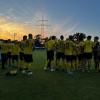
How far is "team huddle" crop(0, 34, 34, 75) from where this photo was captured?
22734 mm

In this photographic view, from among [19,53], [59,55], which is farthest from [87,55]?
[19,53]

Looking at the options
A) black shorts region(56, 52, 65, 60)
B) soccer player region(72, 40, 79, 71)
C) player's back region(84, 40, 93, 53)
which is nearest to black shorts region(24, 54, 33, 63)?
black shorts region(56, 52, 65, 60)

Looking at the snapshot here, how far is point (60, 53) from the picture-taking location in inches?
973

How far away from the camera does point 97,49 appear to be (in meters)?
24.5

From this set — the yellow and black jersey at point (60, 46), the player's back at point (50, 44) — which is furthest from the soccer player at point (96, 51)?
the player's back at point (50, 44)

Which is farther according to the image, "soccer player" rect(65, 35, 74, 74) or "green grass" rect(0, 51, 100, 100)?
"soccer player" rect(65, 35, 74, 74)

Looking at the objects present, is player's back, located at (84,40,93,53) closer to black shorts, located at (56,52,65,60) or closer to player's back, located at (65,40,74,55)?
player's back, located at (65,40,74,55)

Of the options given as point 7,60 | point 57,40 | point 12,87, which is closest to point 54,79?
point 12,87

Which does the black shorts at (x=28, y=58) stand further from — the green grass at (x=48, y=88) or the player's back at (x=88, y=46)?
the player's back at (x=88, y=46)

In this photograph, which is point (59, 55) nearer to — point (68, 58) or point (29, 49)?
point (68, 58)

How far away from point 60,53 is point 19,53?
102 inches

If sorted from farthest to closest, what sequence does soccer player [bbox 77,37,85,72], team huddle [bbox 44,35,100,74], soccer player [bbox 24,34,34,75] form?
team huddle [bbox 44,35,100,74] < soccer player [bbox 77,37,85,72] < soccer player [bbox 24,34,34,75]

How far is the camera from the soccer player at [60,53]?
78.6ft

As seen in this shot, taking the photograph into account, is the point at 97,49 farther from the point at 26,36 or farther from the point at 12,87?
the point at 12,87
